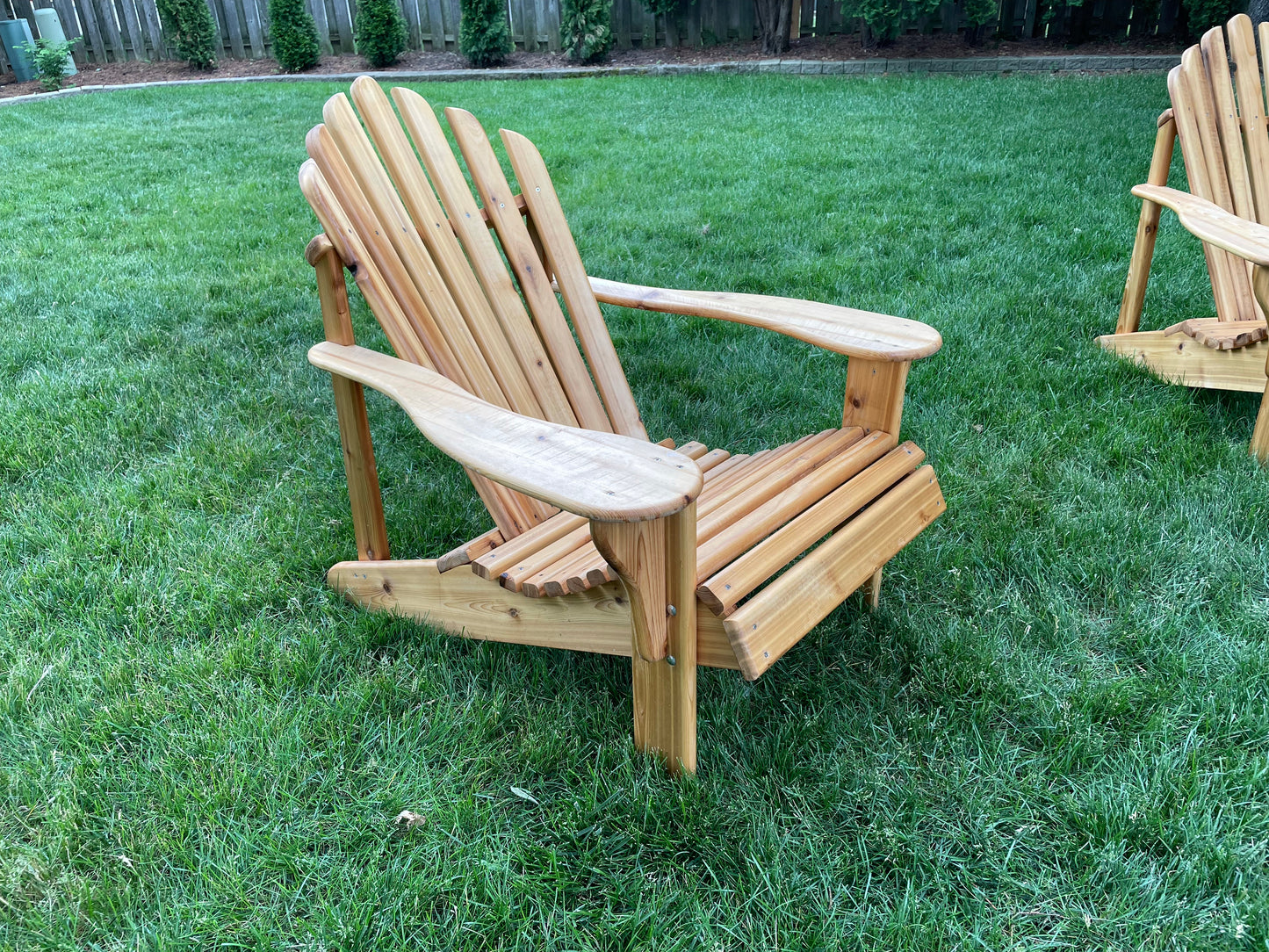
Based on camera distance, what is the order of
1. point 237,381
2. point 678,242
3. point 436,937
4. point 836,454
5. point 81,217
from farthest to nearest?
point 81,217 → point 678,242 → point 237,381 → point 836,454 → point 436,937

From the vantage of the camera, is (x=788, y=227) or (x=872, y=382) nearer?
(x=872, y=382)

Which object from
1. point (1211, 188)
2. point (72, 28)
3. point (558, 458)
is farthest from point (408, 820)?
point (72, 28)

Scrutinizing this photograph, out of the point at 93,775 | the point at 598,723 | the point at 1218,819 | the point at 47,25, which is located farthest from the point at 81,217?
the point at 47,25

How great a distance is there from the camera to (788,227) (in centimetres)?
434

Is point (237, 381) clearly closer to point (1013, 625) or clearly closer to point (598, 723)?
point (598, 723)

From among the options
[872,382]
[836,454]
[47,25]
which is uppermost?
[47,25]

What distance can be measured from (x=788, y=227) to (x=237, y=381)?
2.72 metres

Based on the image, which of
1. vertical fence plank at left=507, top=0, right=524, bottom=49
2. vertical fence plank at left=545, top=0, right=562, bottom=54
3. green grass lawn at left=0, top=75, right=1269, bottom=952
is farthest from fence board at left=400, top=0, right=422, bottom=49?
green grass lawn at left=0, top=75, right=1269, bottom=952

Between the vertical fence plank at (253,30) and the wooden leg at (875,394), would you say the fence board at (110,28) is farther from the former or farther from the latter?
the wooden leg at (875,394)

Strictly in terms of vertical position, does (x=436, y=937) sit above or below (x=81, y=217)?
below

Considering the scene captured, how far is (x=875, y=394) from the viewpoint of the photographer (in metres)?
1.84

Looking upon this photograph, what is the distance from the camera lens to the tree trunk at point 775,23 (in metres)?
9.38

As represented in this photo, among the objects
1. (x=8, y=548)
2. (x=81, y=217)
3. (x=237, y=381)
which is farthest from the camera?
(x=81, y=217)

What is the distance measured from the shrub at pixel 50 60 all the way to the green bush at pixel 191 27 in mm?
1109
